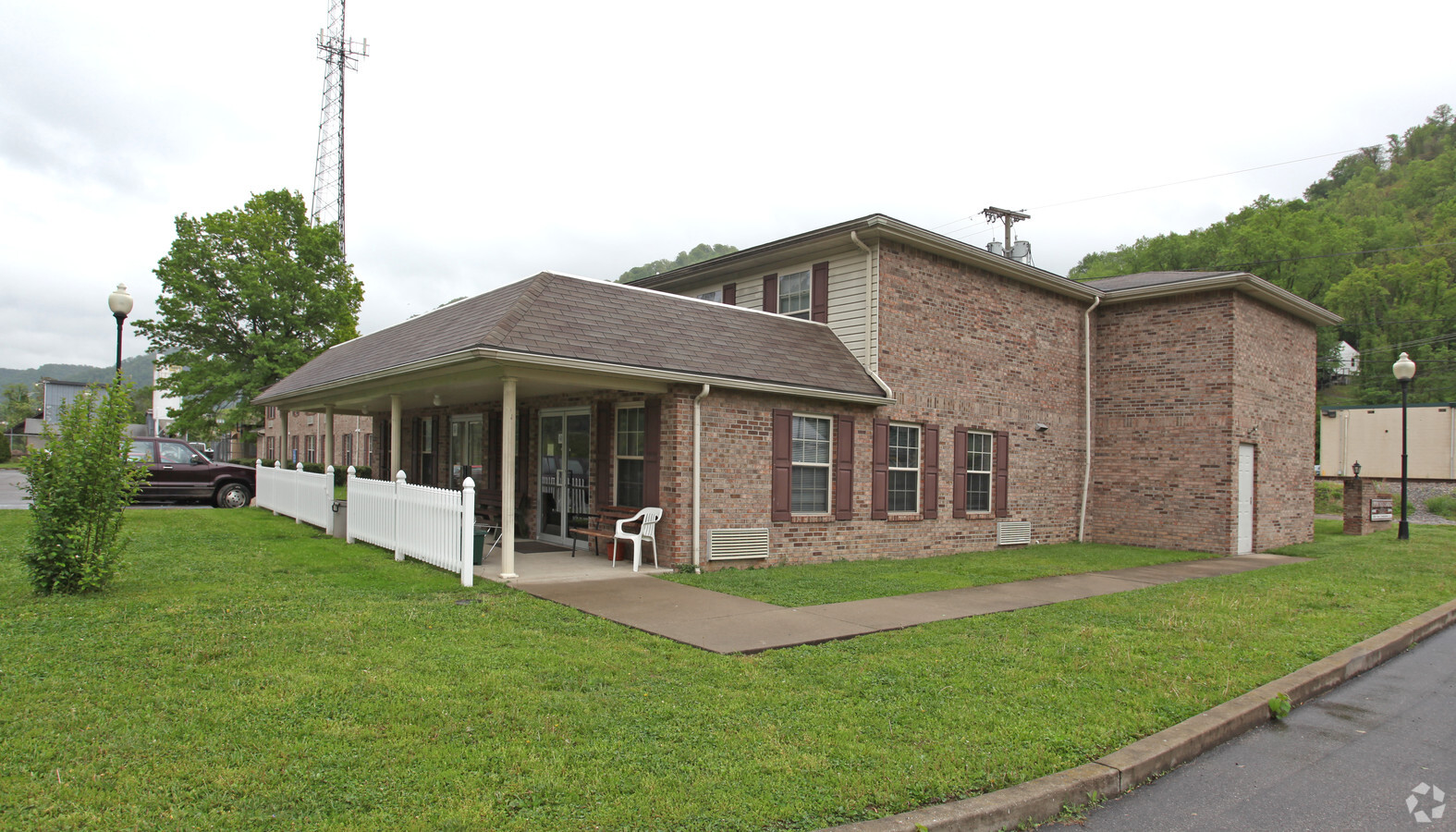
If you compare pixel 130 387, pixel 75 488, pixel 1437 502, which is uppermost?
pixel 130 387

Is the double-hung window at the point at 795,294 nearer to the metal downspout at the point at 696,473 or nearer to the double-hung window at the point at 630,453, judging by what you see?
the double-hung window at the point at 630,453

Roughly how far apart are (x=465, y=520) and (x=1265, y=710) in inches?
292

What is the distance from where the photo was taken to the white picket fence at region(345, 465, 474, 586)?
8.91 m

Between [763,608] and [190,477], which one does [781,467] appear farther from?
[190,477]

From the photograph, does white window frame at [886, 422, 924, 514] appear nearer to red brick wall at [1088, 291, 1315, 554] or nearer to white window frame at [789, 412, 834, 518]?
white window frame at [789, 412, 834, 518]

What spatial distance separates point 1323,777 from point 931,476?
9.48m

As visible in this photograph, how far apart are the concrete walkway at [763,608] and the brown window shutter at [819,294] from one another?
18.8 feet

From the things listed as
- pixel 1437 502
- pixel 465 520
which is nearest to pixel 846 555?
pixel 465 520

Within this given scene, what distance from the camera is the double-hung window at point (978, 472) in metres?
14.8

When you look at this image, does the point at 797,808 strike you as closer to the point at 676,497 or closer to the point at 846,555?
the point at 676,497

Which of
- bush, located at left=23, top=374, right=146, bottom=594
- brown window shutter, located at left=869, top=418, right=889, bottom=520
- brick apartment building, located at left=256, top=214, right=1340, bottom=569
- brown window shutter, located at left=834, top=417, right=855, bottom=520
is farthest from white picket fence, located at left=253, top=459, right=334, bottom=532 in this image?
brown window shutter, located at left=869, top=418, right=889, bottom=520

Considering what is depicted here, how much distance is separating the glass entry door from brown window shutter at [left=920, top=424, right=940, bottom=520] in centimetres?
568

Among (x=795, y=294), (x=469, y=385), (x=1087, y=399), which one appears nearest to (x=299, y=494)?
(x=469, y=385)

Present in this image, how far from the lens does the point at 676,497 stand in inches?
419
